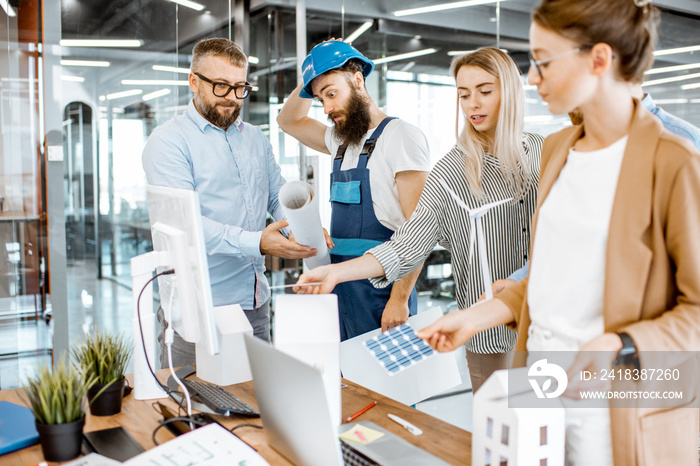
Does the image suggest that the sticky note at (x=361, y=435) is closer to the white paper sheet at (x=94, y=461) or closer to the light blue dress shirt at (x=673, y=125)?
the white paper sheet at (x=94, y=461)

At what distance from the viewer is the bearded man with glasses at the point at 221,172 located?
2.29 meters

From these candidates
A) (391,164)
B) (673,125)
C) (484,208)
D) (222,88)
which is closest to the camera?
(484,208)

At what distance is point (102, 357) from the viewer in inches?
61.2

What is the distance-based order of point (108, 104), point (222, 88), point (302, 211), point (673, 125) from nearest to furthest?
point (302, 211), point (673, 125), point (222, 88), point (108, 104)

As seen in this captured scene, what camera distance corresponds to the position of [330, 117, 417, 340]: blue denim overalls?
2336 millimetres

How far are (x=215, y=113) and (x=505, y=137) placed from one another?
1.22 meters

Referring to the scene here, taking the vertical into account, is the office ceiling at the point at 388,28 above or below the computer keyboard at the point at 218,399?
above

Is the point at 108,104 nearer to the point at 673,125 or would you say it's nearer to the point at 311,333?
the point at 311,333

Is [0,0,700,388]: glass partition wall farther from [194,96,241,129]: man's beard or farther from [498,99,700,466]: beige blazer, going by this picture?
[498,99,700,466]: beige blazer

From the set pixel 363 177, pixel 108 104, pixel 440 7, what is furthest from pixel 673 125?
pixel 108 104

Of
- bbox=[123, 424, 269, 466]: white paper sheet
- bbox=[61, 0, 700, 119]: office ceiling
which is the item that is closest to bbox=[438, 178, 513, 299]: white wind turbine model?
bbox=[123, 424, 269, 466]: white paper sheet

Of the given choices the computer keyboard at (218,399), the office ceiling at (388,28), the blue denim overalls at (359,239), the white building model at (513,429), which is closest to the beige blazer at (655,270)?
the white building model at (513,429)

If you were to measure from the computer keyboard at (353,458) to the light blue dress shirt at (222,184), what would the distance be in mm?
1122

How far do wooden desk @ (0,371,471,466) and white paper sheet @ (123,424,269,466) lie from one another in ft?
0.45
